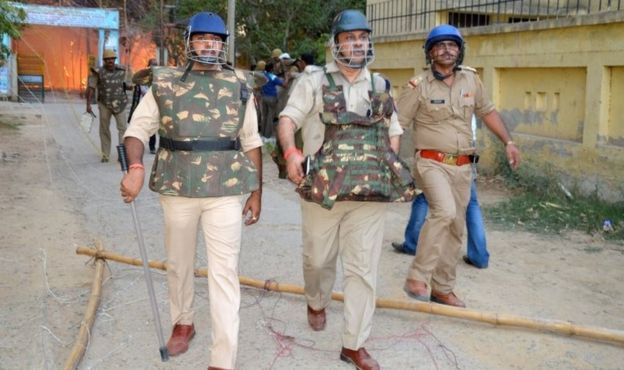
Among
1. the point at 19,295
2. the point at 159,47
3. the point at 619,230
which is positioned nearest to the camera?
the point at 19,295

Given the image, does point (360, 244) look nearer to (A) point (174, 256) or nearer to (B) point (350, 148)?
(B) point (350, 148)

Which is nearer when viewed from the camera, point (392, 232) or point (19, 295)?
point (19, 295)

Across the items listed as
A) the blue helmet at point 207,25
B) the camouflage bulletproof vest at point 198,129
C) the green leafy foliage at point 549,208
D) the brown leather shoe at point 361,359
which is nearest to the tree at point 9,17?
the green leafy foliage at point 549,208

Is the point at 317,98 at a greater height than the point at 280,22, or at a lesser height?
lesser

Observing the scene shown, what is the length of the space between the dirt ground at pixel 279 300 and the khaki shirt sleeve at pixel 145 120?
1.27 m

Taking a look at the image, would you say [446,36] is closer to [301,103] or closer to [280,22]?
[301,103]

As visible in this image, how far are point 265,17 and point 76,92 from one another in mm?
13033

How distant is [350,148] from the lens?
423 cm

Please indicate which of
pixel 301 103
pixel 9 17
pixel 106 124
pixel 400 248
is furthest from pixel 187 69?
pixel 9 17

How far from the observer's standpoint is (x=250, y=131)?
172 inches

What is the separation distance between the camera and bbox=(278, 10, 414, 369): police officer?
4199 millimetres

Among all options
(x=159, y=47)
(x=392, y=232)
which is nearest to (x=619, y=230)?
(x=392, y=232)

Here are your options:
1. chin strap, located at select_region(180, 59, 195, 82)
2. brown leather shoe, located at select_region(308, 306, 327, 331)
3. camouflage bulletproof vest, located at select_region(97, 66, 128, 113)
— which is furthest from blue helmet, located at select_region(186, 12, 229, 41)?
camouflage bulletproof vest, located at select_region(97, 66, 128, 113)

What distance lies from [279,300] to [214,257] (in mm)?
1390
